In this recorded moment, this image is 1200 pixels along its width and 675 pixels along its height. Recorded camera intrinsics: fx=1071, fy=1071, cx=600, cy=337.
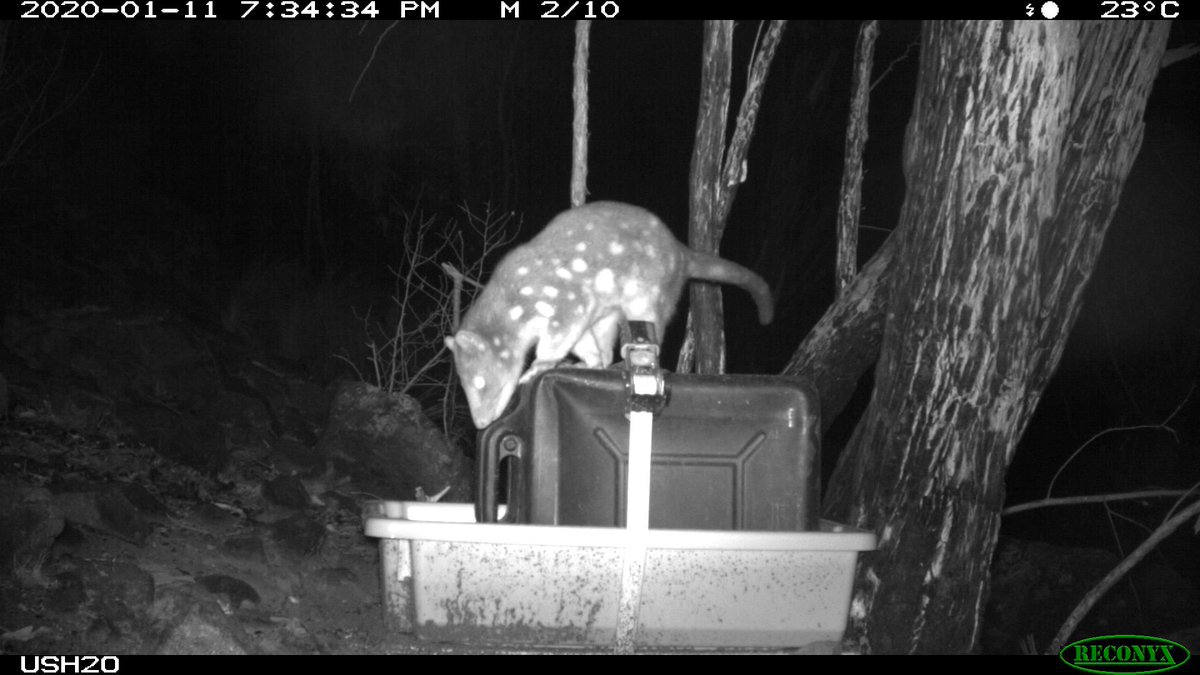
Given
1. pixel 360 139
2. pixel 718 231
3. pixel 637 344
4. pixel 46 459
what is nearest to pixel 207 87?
pixel 360 139

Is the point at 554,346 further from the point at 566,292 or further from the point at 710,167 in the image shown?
the point at 710,167

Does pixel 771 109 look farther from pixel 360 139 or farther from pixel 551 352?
pixel 551 352

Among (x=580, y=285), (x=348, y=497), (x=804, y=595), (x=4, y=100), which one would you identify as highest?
(x=4, y=100)

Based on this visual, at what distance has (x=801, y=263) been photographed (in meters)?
14.3

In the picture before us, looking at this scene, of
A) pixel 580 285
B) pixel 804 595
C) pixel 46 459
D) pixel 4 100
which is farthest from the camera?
pixel 4 100

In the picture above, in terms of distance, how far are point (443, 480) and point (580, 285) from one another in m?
1.94

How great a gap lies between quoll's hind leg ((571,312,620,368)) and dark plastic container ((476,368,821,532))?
1.79 meters

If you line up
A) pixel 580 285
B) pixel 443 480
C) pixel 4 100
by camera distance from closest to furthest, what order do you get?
pixel 580 285 → pixel 443 480 → pixel 4 100

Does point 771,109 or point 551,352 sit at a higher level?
point 771,109

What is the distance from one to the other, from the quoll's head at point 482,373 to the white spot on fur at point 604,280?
47 centimetres

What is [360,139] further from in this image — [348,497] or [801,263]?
[348,497]

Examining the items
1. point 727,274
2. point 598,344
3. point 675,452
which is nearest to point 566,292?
point 598,344

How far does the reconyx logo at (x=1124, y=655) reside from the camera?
2.77 meters

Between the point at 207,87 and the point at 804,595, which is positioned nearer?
the point at 804,595
